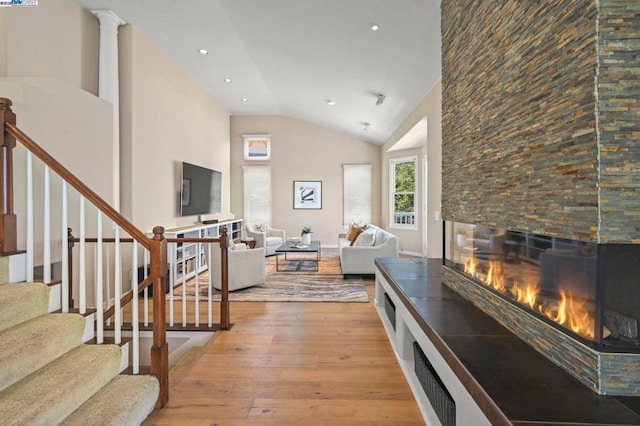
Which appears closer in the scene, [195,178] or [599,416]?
[599,416]

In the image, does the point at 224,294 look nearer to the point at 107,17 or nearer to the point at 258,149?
the point at 107,17

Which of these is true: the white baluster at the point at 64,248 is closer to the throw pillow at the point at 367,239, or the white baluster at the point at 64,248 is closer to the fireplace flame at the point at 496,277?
the fireplace flame at the point at 496,277

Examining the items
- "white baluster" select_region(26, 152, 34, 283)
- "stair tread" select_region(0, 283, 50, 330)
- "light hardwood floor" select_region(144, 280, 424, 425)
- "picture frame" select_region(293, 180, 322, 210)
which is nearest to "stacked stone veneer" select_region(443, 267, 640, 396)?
"light hardwood floor" select_region(144, 280, 424, 425)

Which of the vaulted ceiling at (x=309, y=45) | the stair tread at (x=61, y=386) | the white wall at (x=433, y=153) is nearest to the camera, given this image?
the stair tread at (x=61, y=386)

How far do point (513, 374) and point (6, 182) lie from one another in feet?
9.90

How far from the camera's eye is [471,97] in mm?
1936

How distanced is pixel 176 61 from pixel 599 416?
20.6ft

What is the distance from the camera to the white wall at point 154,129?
162 inches

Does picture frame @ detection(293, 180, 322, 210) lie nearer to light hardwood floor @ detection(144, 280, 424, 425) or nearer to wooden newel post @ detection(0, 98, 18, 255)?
light hardwood floor @ detection(144, 280, 424, 425)

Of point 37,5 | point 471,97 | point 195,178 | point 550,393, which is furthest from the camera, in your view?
point 195,178

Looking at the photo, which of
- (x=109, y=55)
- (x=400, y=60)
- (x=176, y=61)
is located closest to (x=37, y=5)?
(x=109, y=55)

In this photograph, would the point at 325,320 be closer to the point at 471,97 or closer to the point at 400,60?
the point at 471,97

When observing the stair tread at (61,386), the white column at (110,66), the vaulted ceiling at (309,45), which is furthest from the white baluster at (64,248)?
the vaulted ceiling at (309,45)

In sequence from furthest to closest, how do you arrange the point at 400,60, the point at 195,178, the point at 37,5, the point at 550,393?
1. the point at 195,178
2. the point at 400,60
3. the point at 37,5
4. the point at 550,393
